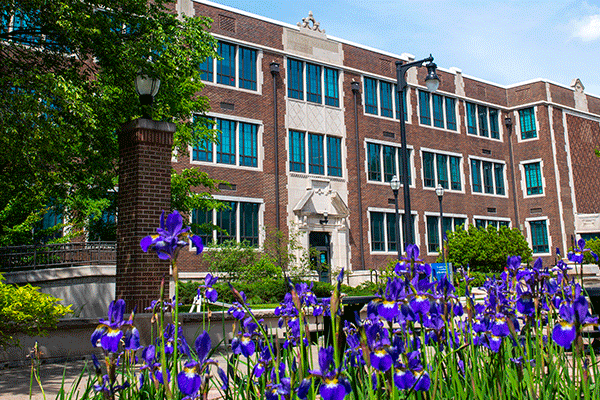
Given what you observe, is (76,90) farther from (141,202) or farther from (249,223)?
(249,223)

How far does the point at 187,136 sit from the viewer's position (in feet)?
54.4

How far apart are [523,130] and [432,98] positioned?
913 centimetres

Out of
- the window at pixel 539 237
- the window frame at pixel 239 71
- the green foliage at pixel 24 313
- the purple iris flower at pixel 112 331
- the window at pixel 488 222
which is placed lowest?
the green foliage at pixel 24 313

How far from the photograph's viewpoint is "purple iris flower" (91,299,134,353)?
188 cm

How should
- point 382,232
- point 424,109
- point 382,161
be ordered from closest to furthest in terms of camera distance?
point 382,232
point 382,161
point 424,109

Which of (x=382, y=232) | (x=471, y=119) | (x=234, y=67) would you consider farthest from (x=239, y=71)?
(x=471, y=119)

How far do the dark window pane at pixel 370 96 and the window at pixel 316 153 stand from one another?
3380mm

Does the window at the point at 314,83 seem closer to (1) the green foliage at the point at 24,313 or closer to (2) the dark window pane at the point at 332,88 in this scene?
(2) the dark window pane at the point at 332,88

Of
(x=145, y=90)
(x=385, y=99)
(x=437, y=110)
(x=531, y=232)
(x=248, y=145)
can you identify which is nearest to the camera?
(x=145, y=90)

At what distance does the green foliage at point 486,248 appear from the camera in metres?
25.2

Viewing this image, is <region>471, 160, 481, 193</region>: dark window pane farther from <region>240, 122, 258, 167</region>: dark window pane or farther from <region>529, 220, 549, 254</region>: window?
<region>240, 122, 258, 167</region>: dark window pane

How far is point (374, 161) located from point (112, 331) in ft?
97.5

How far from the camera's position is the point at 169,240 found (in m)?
1.77

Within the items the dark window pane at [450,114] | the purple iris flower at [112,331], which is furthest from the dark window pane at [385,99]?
the purple iris flower at [112,331]
